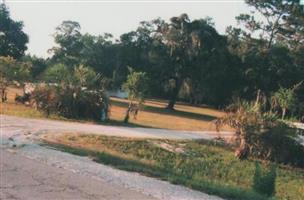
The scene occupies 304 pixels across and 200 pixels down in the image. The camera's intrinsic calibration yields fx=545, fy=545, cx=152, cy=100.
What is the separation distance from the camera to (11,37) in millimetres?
71125

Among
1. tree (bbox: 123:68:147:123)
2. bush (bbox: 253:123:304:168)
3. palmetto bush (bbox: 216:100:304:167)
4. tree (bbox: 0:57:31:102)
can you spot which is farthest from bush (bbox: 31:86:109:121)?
bush (bbox: 253:123:304:168)

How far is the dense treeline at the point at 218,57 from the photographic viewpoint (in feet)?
179

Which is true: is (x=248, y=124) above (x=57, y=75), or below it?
below

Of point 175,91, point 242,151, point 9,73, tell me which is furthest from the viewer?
point 175,91

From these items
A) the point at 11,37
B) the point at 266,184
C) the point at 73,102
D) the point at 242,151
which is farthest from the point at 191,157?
the point at 11,37

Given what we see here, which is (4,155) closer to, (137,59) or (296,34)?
(137,59)

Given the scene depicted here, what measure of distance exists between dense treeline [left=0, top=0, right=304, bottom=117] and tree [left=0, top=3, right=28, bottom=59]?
5.29m

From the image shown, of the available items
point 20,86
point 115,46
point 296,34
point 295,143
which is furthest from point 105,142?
point 115,46

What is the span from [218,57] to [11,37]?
29977mm

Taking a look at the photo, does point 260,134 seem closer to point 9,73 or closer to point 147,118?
point 147,118

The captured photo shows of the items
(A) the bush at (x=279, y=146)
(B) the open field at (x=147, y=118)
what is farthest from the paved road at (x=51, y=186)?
(B) the open field at (x=147, y=118)

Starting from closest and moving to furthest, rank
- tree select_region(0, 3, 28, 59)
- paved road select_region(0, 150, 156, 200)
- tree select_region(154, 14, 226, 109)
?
paved road select_region(0, 150, 156, 200)
tree select_region(154, 14, 226, 109)
tree select_region(0, 3, 28, 59)

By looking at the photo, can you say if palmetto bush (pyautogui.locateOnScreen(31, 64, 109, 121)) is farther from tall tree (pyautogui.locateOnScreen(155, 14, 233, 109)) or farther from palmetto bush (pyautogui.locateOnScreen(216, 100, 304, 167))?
tall tree (pyautogui.locateOnScreen(155, 14, 233, 109))

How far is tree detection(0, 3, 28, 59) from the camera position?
233ft
